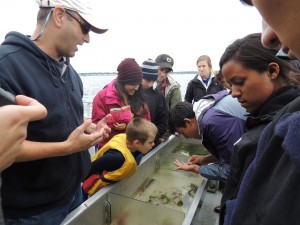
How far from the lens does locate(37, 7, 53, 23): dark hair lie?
1.50 metres

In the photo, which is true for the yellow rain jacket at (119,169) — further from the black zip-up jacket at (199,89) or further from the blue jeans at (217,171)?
the black zip-up jacket at (199,89)

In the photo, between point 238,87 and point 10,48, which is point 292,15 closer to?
point 238,87

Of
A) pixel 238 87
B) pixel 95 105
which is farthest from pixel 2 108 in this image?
pixel 95 105

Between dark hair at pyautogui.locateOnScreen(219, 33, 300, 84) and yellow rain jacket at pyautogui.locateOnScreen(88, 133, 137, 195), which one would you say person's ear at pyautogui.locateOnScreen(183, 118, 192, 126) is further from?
dark hair at pyautogui.locateOnScreen(219, 33, 300, 84)

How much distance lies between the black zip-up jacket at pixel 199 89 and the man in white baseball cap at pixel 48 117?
318 cm

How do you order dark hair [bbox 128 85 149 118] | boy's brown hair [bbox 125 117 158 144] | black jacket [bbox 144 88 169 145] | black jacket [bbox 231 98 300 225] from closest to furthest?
black jacket [bbox 231 98 300 225], boy's brown hair [bbox 125 117 158 144], dark hair [bbox 128 85 149 118], black jacket [bbox 144 88 169 145]

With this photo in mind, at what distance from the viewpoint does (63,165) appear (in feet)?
4.77

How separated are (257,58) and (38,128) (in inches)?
55.2

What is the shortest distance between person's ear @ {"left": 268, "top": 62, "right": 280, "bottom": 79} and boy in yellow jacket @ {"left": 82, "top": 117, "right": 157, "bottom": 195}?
4.48 feet

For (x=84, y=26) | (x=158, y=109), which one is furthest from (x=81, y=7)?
(x=158, y=109)

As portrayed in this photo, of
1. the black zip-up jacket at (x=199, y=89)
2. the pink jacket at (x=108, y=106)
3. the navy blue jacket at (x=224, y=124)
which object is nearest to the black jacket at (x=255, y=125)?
the navy blue jacket at (x=224, y=124)

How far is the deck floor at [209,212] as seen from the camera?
2146 mm

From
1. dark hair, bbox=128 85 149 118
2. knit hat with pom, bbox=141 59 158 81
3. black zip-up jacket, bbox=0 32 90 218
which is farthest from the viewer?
knit hat with pom, bbox=141 59 158 81

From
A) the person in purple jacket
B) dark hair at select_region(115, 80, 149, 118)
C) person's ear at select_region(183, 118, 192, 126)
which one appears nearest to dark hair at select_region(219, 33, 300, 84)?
the person in purple jacket
